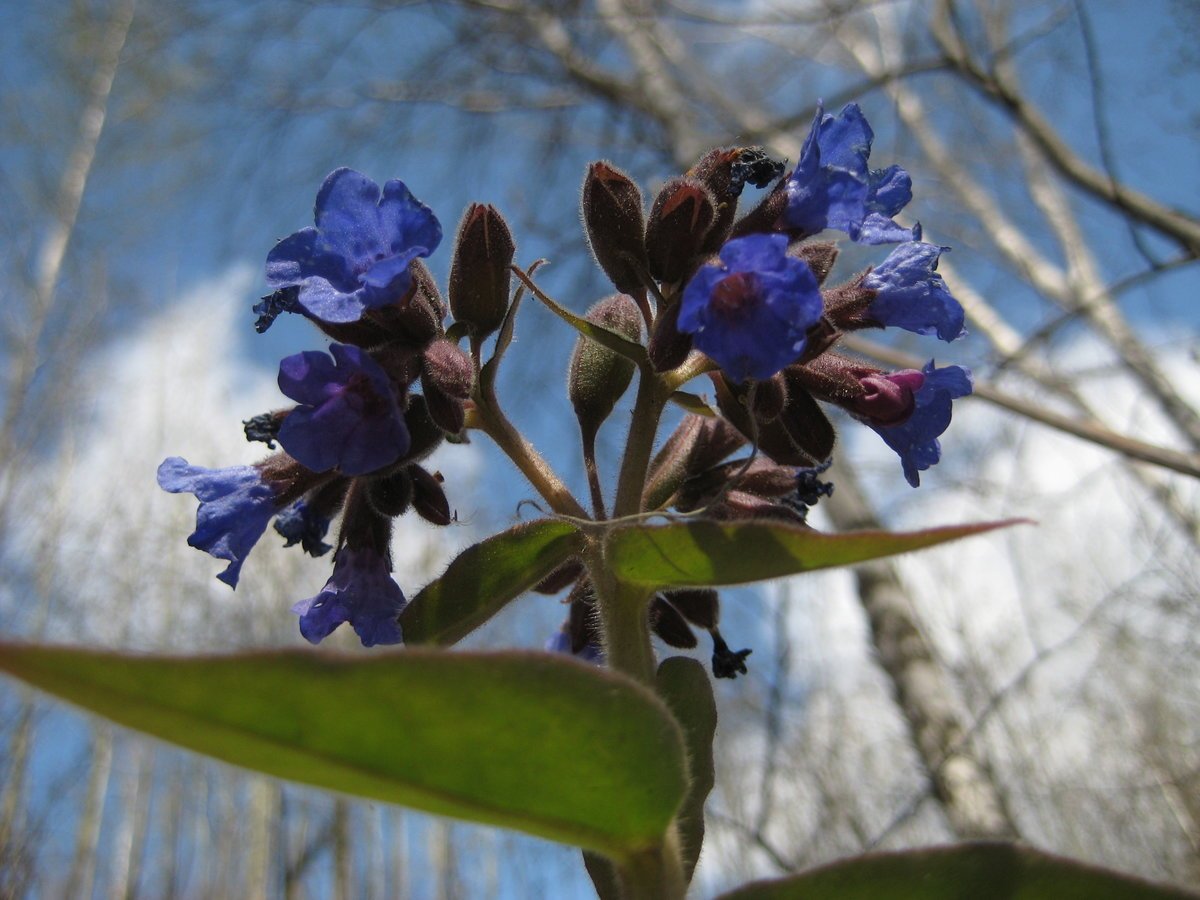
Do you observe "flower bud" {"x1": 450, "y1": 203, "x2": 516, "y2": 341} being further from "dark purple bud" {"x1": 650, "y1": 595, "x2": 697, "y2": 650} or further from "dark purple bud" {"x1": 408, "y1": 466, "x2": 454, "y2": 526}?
"dark purple bud" {"x1": 650, "y1": 595, "x2": 697, "y2": 650}

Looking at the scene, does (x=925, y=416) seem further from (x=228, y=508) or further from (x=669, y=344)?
(x=228, y=508)

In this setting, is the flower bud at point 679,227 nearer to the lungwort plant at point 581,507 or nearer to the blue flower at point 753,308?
the lungwort plant at point 581,507

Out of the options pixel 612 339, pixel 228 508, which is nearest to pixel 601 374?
pixel 612 339

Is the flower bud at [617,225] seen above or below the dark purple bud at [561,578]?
→ above

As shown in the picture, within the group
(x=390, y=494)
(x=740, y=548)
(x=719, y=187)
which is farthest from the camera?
(x=719, y=187)

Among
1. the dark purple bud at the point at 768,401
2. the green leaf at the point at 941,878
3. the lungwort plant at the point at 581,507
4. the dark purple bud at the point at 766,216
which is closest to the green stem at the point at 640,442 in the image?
the lungwort plant at the point at 581,507

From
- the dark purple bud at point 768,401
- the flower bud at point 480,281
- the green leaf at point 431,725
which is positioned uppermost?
the flower bud at point 480,281
